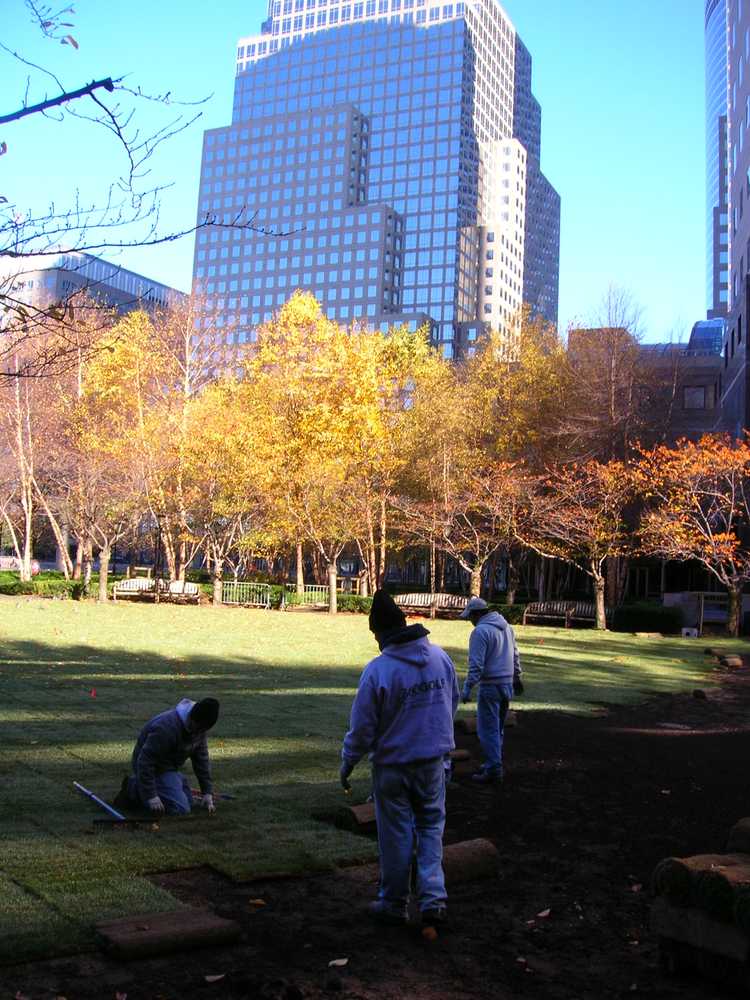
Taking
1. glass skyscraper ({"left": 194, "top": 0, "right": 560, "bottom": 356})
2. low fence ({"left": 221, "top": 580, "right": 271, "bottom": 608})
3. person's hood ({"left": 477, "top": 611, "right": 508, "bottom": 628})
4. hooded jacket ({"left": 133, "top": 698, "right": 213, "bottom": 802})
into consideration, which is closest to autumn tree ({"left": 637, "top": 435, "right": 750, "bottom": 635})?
low fence ({"left": 221, "top": 580, "right": 271, "bottom": 608})

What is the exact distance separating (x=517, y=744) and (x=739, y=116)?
4396 cm

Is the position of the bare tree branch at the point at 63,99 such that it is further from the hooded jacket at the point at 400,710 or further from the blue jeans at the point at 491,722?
the blue jeans at the point at 491,722

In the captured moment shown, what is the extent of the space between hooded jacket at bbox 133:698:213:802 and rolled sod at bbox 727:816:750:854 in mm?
3426

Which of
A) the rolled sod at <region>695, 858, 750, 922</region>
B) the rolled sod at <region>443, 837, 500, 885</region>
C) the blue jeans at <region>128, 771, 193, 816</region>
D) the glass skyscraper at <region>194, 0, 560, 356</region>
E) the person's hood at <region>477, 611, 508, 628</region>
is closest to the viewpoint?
the rolled sod at <region>695, 858, 750, 922</region>

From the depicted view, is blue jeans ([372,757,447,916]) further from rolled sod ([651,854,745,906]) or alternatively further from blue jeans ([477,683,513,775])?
blue jeans ([477,683,513,775])

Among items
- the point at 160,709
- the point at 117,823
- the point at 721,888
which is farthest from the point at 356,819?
the point at 160,709

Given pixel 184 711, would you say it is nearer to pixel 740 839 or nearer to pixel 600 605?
pixel 740 839

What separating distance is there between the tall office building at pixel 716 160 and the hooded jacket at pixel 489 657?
12750 cm

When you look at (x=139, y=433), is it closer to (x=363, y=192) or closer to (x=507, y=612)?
(x=507, y=612)

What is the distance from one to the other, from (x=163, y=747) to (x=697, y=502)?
25642 mm

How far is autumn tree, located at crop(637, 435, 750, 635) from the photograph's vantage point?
28.9 metres

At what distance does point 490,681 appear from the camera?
327 inches

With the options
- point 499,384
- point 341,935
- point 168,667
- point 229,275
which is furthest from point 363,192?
point 341,935

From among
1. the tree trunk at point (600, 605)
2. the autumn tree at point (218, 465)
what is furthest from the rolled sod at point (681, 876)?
the autumn tree at point (218, 465)
